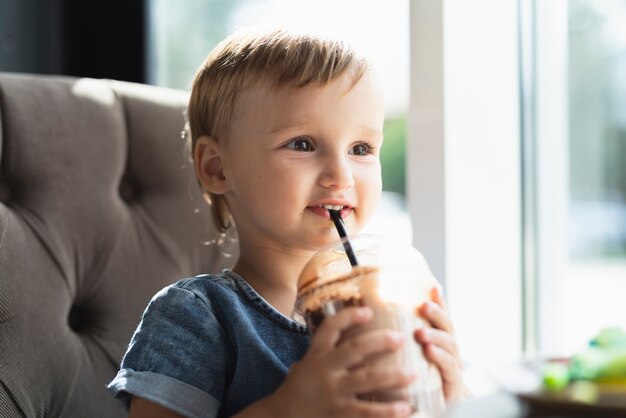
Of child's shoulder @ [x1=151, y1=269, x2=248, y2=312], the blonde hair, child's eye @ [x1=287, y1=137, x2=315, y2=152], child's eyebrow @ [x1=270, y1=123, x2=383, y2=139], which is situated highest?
the blonde hair

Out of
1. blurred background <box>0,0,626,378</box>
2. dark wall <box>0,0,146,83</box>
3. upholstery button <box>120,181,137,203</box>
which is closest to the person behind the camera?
upholstery button <box>120,181,137,203</box>

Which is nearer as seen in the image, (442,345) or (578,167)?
(442,345)

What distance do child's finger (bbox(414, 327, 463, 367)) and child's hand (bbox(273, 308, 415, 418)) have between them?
25 mm

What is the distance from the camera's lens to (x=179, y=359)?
38.0 inches

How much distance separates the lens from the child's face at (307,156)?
1.03 m

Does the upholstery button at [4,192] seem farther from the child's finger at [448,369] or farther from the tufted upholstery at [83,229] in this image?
the child's finger at [448,369]

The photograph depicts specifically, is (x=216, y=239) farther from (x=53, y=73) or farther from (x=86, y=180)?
(x=53, y=73)

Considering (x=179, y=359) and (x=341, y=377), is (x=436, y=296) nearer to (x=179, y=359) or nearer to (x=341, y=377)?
(x=341, y=377)

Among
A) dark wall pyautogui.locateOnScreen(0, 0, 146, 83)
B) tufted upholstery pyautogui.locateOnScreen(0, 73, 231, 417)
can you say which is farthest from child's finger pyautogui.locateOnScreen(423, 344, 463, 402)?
dark wall pyautogui.locateOnScreen(0, 0, 146, 83)

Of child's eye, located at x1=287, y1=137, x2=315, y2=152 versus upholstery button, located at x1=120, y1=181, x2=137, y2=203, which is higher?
child's eye, located at x1=287, y1=137, x2=315, y2=152

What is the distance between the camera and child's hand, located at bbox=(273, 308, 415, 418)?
2.48 ft

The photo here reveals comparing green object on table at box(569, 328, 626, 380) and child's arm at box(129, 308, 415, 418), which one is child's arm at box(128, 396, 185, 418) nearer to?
child's arm at box(129, 308, 415, 418)

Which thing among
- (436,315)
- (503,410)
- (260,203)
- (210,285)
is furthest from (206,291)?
(503,410)

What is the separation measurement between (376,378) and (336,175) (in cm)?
32
